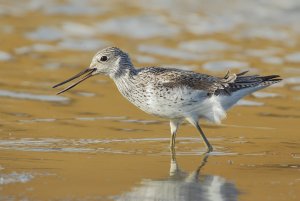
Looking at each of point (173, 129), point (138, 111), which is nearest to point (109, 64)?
point (173, 129)

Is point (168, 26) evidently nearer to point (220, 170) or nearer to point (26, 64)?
point (26, 64)

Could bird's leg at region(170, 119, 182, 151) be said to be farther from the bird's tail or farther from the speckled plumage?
the bird's tail

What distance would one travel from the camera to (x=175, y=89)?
34.9ft

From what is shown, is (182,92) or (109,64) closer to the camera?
(182,92)

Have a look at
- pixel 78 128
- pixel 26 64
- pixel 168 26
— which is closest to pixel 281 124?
pixel 78 128

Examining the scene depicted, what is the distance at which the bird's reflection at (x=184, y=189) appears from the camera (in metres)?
7.92

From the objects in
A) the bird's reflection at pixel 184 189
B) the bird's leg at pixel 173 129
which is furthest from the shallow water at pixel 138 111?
the bird's leg at pixel 173 129

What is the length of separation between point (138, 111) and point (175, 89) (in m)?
2.51

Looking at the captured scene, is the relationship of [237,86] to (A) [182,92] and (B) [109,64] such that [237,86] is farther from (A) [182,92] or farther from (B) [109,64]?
(B) [109,64]

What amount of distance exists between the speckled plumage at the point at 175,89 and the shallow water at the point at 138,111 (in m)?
0.44

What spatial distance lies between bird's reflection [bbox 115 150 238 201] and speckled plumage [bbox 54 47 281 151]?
1655mm

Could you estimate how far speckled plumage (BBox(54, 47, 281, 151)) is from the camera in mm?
10633

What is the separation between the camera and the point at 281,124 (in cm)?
1204

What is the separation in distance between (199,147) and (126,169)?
1797 mm
